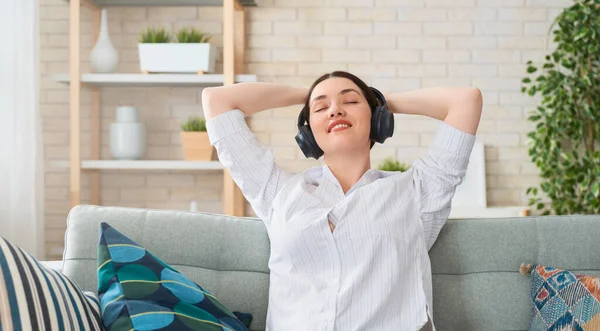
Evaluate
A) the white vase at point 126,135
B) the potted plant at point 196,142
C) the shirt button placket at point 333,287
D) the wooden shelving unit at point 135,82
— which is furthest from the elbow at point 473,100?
the white vase at point 126,135

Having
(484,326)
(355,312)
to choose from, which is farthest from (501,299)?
(355,312)

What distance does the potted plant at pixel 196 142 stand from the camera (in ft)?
12.0

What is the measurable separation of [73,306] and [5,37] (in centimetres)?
229

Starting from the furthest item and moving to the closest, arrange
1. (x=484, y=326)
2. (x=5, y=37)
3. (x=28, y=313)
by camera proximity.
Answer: (x=5, y=37) < (x=484, y=326) < (x=28, y=313)

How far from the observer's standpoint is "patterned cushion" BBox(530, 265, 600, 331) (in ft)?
5.02

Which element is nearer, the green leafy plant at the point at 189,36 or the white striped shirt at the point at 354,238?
the white striped shirt at the point at 354,238

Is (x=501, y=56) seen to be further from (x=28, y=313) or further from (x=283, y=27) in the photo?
(x=28, y=313)

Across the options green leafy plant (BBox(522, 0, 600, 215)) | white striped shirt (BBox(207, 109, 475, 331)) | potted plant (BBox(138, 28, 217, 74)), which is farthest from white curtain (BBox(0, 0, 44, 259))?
green leafy plant (BBox(522, 0, 600, 215))

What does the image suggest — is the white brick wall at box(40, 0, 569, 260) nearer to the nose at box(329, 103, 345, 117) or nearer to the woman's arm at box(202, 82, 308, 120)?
the woman's arm at box(202, 82, 308, 120)

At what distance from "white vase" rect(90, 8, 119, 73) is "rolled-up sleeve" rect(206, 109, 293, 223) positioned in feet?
6.89

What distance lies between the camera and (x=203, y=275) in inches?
67.5

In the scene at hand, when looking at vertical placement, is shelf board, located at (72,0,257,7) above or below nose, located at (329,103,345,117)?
above

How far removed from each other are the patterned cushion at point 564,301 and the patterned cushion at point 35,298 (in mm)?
984

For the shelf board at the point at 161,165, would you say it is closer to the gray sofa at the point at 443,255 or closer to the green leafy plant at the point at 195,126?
the green leafy plant at the point at 195,126
